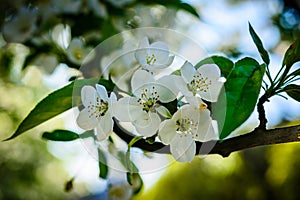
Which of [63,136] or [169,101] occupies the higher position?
[169,101]

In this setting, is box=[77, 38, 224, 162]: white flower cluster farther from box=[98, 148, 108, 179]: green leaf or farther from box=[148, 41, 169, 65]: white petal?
box=[98, 148, 108, 179]: green leaf

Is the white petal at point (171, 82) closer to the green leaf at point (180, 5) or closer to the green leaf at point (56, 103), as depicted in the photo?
the green leaf at point (56, 103)

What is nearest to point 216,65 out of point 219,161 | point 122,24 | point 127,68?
point 127,68

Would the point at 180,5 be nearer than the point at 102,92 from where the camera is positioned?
No

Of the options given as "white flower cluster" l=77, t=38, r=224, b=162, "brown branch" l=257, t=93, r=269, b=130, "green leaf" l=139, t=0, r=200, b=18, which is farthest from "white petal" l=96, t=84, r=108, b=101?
"green leaf" l=139, t=0, r=200, b=18

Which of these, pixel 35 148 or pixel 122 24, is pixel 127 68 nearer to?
pixel 122 24

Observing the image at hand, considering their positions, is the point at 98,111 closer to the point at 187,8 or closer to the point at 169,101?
the point at 169,101

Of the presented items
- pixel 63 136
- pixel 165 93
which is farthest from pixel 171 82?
pixel 63 136

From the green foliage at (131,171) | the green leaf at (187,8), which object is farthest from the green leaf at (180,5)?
the green foliage at (131,171)
